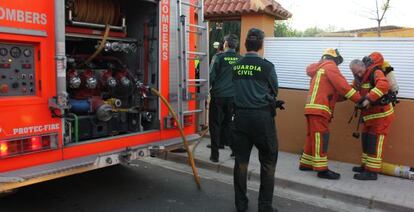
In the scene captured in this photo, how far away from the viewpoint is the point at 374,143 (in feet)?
18.3

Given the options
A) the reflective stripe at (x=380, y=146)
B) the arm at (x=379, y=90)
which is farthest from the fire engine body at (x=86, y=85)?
the reflective stripe at (x=380, y=146)

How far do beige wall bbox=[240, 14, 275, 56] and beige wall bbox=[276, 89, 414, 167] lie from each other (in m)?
1.37

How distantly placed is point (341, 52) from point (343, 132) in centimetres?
120

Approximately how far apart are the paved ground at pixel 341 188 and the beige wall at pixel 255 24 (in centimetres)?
255

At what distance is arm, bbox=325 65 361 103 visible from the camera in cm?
536

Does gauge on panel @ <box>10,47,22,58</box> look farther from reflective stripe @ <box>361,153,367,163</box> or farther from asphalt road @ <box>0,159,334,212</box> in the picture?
reflective stripe @ <box>361,153,367,163</box>

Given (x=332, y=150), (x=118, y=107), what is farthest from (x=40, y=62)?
(x=332, y=150)

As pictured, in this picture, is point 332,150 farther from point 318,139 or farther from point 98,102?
point 98,102

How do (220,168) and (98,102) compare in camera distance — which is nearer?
(98,102)

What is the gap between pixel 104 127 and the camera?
4875mm

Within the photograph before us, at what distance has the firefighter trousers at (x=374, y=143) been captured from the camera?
555 centimetres

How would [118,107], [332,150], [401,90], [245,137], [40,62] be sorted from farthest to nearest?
[332,150] → [401,90] → [118,107] → [245,137] → [40,62]

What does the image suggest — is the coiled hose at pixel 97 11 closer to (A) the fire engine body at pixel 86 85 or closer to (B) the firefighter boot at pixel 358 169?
(A) the fire engine body at pixel 86 85

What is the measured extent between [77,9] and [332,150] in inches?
165
